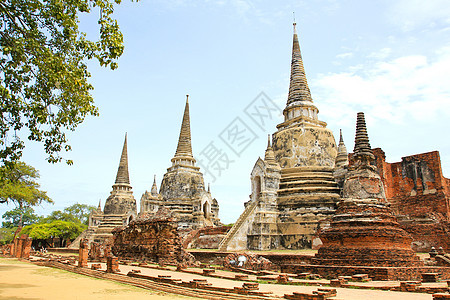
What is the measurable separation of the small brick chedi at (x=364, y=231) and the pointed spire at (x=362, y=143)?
4 cm

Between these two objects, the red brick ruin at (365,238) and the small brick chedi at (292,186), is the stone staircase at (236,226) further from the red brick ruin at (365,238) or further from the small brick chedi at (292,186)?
the red brick ruin at (365,238)

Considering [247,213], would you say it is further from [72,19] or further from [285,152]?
[72,19]

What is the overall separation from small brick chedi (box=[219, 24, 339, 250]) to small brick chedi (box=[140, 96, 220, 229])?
656 cm

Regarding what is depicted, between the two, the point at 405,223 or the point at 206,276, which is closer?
the point at 206,276

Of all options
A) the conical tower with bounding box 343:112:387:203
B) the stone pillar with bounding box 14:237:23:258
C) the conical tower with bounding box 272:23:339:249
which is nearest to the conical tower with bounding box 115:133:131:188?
the stone pillar with bounding box 14:237:23:258

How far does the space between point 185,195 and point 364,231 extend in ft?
71.9

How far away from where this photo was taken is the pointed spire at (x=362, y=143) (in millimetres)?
14859

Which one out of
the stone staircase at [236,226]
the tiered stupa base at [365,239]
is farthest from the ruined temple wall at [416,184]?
the tiered stupa base at [365,239]

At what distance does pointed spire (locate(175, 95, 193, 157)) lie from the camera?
35219mm

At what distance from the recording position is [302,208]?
22453mm

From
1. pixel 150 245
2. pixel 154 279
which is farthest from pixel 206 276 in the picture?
pixel 150 245

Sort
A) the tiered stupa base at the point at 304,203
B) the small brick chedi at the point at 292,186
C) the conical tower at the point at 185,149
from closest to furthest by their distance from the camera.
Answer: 1. the tiered stupa base at the point at 304,203
2. the small brick chedi at the point at 292,186
3. the conical tower at the point at 185,149

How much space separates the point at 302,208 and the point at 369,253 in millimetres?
10142

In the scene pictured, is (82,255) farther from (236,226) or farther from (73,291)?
(236,226)
